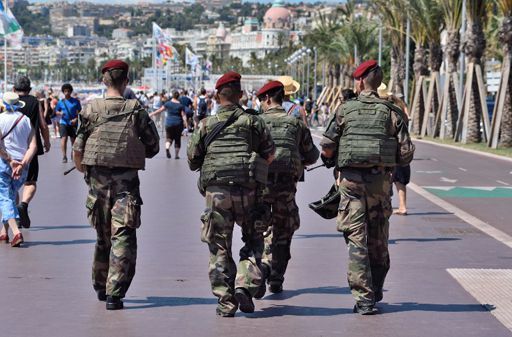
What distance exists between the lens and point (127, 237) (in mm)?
9148

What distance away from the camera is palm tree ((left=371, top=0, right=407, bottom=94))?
57906 mm

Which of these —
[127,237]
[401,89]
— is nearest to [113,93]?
[127,237]

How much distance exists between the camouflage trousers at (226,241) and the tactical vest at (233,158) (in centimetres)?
9

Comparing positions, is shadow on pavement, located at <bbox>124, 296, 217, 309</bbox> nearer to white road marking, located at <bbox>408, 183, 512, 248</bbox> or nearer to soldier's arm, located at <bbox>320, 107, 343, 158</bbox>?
soldier's arm, located at <bbox>320, 107, 343, 158</bbox>

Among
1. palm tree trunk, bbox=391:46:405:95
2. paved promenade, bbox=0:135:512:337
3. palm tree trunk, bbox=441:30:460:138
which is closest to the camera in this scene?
paved promenade, bbox=0:135:512:337

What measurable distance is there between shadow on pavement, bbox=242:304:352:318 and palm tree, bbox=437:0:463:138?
38.5 m

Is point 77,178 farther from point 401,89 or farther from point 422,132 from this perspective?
point 401,89

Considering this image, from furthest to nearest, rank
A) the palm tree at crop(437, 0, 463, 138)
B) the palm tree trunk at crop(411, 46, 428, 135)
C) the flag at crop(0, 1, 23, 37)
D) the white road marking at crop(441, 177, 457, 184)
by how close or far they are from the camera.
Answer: the palm tree trunk at crop(411, 46, 428, 135) < the palm tree at crop(437, 0, 463, 138) < the flag at crop(0, 1, 23, 37) < the white road marking at crop(441, 177, 457, 184)

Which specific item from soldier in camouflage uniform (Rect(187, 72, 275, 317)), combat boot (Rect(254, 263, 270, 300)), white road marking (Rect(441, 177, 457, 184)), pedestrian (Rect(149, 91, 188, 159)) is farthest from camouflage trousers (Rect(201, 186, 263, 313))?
pedestrian (Rect(149, 91, 188, 159))

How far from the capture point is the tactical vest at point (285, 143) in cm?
1012

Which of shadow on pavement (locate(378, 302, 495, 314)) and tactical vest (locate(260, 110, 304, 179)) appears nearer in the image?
shadow on pavement (locate(378, 302, 495, 314))

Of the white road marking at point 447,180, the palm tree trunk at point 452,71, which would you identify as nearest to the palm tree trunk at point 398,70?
the palm tree trunk at point 452,71

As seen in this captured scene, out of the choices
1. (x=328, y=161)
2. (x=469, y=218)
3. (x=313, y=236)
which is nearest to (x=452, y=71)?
(x=469, y=218)

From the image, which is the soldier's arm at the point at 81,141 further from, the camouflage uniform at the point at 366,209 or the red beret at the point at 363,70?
the red beret at the point at 363,70
